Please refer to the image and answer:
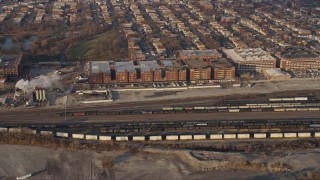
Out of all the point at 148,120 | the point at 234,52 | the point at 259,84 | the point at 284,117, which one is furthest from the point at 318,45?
the point at 148,120

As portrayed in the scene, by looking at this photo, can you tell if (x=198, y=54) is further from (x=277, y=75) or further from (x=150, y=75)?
(x=277, y=75)

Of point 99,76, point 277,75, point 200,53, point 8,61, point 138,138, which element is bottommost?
point 138,138

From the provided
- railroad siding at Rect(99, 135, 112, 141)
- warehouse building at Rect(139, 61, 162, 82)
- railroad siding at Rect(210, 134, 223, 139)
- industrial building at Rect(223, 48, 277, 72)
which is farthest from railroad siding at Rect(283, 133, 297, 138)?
industrial building at Rect(223, 48, 277, 72)

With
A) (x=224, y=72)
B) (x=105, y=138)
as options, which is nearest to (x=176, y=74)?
(x=224, y=72)

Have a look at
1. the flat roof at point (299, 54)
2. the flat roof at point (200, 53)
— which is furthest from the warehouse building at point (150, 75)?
A: the flat roof at point (299, 54)

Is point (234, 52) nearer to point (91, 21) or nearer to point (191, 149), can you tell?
point (191, 149)

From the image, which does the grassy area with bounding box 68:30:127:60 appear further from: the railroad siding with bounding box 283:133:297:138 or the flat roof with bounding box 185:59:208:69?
the railroad siding with bounding box 283:133:297:138

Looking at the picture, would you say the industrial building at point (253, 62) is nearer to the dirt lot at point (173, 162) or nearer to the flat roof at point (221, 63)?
the flat roof at point (221, 63)
